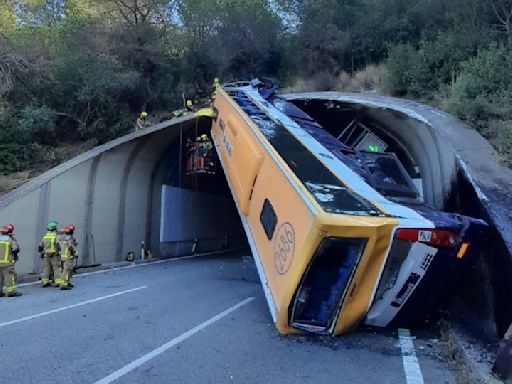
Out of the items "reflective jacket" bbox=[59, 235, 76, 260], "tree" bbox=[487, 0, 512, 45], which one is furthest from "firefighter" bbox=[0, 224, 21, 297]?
"tree" bbox=[487, 0, 512, 45]

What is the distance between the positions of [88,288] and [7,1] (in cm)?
2039

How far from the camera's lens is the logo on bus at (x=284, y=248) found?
5805mm

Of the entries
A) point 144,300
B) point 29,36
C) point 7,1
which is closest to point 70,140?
point 29,36

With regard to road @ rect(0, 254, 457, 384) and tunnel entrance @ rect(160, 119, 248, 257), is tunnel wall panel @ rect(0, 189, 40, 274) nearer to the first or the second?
road @ rect(0, 254, 457, 384)

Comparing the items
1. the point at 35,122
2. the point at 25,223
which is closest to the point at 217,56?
the point at 35,122

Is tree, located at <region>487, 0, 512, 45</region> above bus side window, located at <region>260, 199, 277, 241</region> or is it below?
above

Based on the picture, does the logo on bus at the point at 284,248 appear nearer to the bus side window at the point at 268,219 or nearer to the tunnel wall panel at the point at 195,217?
the bus side window at the point at 268,219

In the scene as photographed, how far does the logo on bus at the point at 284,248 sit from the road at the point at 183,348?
0.87 m

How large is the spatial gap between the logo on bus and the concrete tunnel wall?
7.86 metres

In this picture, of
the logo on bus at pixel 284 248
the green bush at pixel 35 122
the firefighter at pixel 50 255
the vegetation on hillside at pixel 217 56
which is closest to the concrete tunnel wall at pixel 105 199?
the firefighter at pixel 50 255

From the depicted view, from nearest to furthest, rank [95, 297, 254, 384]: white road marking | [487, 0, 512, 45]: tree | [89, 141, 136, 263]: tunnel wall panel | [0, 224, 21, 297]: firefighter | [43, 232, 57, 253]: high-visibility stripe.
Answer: [95, 297, 254, 384]: white road marking < [0, 224, 21, 297]: firefighter < [43, 232, 57, 253]: high-visibility stripe < [487, 0, 512, 45]: tree < [89, 141, 136, 263]: tunnel wall panel

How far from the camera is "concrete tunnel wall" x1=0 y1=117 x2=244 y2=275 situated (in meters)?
12.1

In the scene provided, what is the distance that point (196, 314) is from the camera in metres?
7.53

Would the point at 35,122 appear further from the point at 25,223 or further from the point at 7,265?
the point at 7,265
